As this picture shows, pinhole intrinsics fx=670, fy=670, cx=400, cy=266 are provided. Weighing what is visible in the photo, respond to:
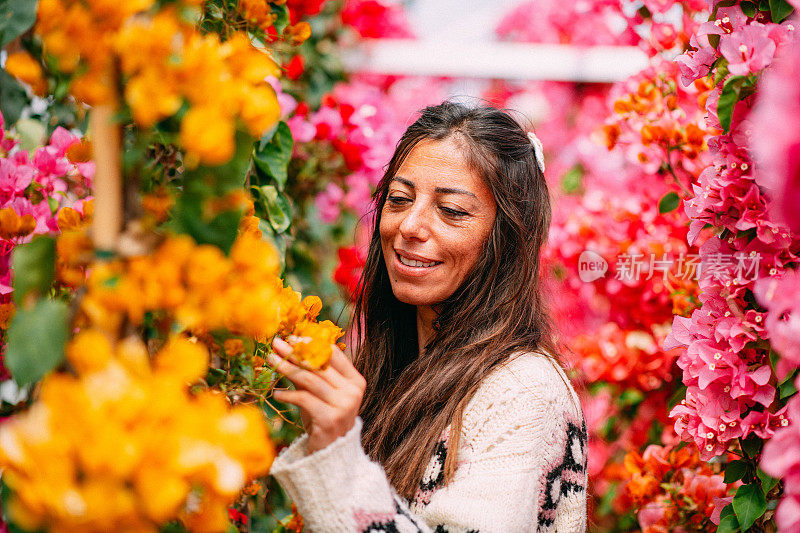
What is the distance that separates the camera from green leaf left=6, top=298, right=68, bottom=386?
1.70 feet

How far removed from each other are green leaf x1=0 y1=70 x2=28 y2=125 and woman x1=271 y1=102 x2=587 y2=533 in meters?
0.72

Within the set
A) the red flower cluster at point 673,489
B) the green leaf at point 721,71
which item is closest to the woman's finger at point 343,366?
the green leaf at point 721,71

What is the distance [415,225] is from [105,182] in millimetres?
717

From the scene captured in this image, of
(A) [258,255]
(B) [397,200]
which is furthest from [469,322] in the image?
(A) [258,255]

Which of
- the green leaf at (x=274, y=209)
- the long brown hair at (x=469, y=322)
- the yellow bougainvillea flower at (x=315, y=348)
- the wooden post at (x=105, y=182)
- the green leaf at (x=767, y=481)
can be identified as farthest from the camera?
the green leaf at (x=274, y=209)

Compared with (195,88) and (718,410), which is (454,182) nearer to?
(718,410)

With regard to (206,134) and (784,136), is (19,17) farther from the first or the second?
(784,136)

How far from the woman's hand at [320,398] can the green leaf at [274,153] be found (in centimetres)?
52

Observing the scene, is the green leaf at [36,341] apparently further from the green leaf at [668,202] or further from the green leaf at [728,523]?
the green leaf at [668,202]

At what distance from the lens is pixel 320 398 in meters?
0.80

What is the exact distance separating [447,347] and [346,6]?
4.89ft

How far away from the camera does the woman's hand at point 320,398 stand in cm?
79

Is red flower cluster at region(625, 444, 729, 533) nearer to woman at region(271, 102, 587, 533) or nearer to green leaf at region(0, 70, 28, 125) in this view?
woman at region(271, 102, 587, 533)

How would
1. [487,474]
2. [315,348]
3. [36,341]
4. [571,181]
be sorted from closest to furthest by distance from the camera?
[36,341], [315,348], [487,474], [571,181]
